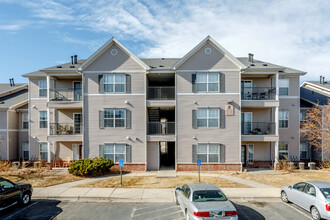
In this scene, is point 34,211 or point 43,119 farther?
point 43,119

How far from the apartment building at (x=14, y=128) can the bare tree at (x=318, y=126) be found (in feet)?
90.0

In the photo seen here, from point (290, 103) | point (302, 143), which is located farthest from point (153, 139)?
point (302, 143)

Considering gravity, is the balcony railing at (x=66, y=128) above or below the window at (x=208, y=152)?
above

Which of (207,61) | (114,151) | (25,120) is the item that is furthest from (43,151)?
(207,61)

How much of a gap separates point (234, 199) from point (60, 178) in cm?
1194

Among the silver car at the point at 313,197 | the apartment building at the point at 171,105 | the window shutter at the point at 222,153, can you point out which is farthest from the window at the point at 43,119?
the silver car at the point at 313,197

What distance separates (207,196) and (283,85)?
17.0 meters

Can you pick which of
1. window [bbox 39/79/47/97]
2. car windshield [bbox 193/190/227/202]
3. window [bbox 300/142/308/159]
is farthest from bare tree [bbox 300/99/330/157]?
window [bbox 39/79/47/97]

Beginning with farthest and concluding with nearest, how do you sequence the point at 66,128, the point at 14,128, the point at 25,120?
the point at 25,120, the point at 14,128, the point at 66,128

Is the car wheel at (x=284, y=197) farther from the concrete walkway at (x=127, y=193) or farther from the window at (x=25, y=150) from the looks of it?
the window at (x=25, y=150)

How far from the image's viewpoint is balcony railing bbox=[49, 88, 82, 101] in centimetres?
1900

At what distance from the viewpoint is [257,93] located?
62.3ft

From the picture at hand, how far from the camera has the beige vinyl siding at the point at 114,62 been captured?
59.3 ft

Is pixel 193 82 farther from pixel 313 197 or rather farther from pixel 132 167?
pixel 313 197
